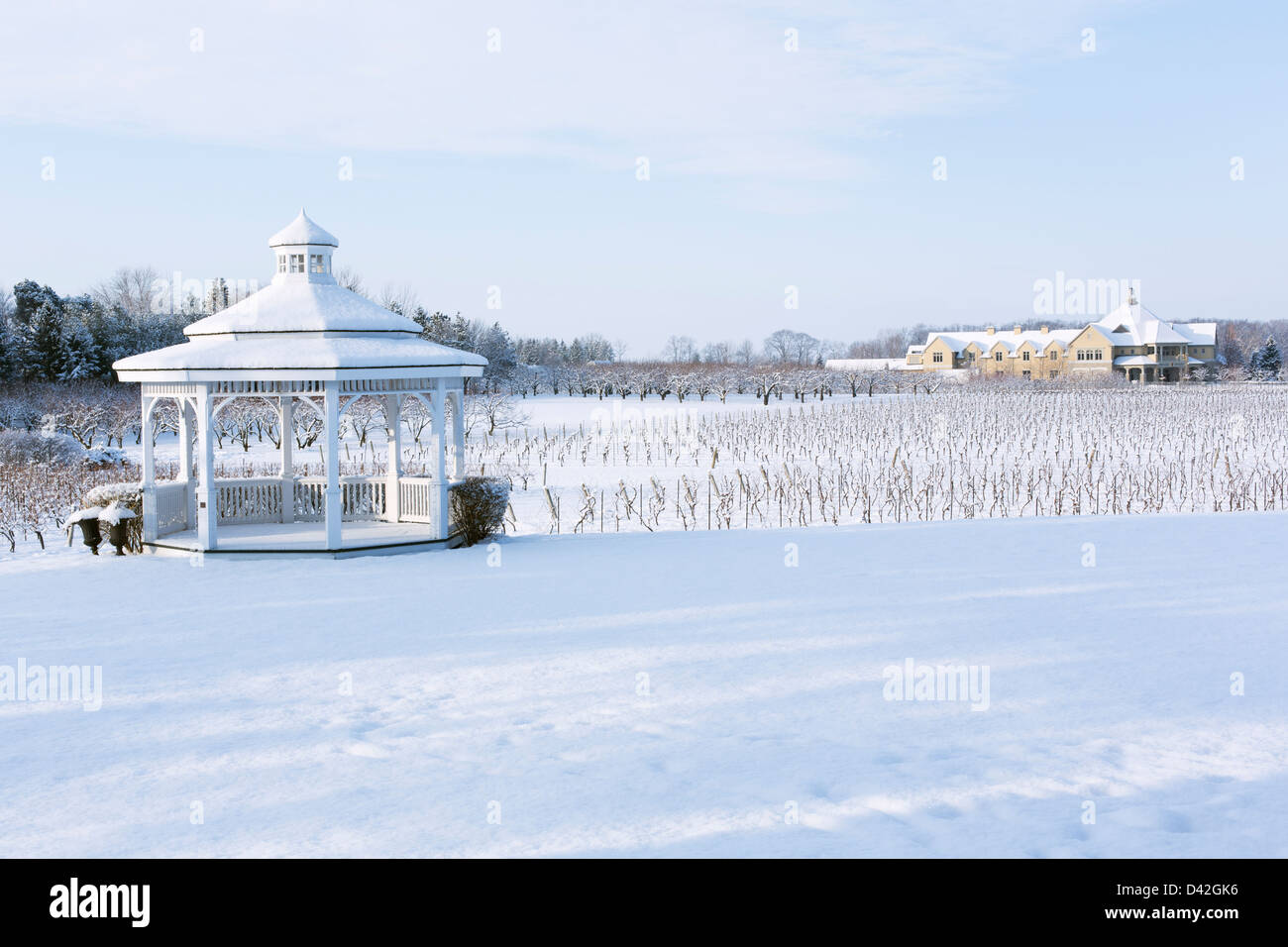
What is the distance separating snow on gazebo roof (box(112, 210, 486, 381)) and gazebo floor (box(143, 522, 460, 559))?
2.40m

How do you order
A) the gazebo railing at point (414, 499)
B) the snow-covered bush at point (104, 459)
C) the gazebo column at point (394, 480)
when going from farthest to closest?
the snow-covered bush at point (104, 459) < the gazebo column at point (394, 480) < the gazebo railing at point (414, 499)

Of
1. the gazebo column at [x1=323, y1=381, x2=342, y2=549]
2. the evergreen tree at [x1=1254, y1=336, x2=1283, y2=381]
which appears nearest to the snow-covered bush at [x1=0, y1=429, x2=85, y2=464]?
the gazebo column at [x1=323, y1=381, x2=342, y2=549]

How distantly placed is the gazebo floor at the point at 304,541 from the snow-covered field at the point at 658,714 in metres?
1.33

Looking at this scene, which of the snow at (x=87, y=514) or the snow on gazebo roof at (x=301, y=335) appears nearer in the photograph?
the snow on gazebo roof at (x=301, y=335)

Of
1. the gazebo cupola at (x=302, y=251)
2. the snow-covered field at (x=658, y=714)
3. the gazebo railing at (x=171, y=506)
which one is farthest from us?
the gazebo cupola at (x=302, y=251)

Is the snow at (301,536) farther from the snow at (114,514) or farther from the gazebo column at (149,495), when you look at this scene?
the snow at (114,514)

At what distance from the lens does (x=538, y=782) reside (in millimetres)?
5871

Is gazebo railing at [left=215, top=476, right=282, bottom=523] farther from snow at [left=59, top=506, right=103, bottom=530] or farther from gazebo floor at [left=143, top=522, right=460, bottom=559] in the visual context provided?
snow at [left=59, top=506, right=103, bottom=530]

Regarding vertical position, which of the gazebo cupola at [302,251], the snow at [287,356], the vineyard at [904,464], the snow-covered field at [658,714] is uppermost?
the gazebo cupola at [302,251]

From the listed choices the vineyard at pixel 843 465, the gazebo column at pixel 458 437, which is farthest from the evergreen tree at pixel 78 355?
the gazebo column at pixel 458 437

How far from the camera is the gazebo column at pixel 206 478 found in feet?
45.7

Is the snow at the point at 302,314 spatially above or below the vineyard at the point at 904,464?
above
